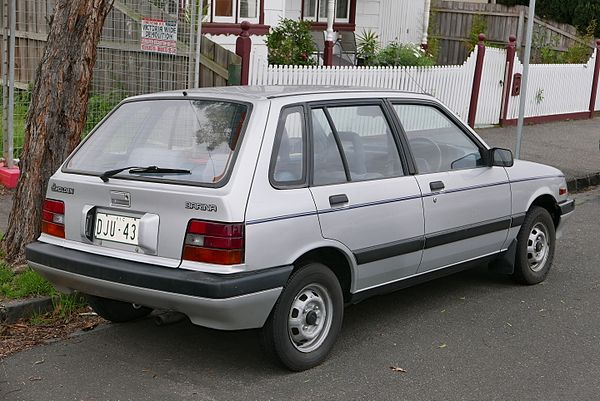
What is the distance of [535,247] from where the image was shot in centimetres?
682

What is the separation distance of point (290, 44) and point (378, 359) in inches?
422

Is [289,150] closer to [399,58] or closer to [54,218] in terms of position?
[54,218]

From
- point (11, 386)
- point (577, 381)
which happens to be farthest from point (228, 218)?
point (577, 381)

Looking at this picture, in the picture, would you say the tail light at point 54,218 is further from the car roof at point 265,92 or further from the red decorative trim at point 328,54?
the red decorative trim at point 328,54

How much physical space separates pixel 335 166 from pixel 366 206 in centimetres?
31

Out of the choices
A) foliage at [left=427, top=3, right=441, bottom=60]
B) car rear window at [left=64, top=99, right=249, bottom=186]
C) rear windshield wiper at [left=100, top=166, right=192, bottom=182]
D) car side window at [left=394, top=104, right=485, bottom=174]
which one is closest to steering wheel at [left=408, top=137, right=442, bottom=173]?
car side window at [left=394, top=104, right=485, bottom=174]

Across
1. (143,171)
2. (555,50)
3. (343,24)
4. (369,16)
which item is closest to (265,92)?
(143,171)

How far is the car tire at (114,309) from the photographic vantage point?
5.61 meters

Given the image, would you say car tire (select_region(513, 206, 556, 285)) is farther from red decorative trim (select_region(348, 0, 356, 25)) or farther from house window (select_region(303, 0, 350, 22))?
red decorative trim (select_region(348, 0, 356, 25))

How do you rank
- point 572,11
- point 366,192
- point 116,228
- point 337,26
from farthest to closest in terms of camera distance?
point 572,11, point 337,26, point 366,192, point 116,228

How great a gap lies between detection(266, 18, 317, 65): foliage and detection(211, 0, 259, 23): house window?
0.53m

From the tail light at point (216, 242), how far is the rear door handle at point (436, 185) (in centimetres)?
172

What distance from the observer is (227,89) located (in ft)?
17.9

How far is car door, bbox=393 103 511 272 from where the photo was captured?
5.73 m
